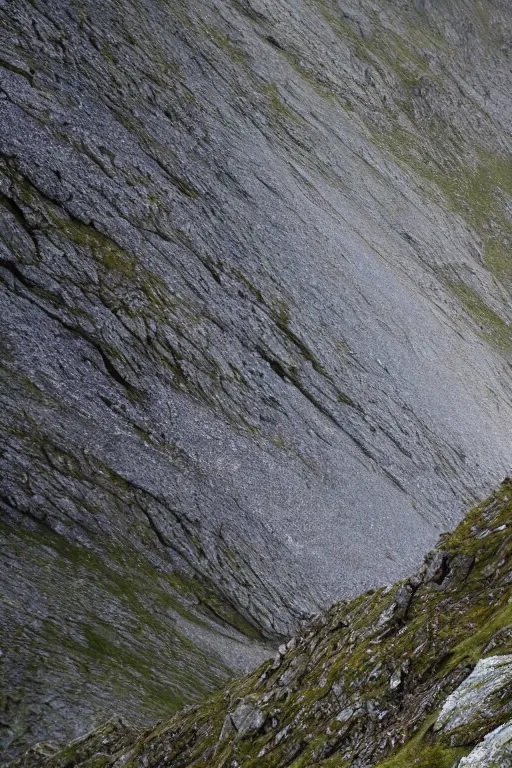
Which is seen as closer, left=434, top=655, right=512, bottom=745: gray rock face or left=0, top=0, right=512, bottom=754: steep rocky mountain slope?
left=434, top=655, right=512, bottom=745: gray rock face

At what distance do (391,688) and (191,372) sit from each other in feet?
80.4

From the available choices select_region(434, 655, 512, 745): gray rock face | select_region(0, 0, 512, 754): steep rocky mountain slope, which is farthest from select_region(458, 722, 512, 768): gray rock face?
select_region(0, 0, 512, 754): steep rocky mountain slope

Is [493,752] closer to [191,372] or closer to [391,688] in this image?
[391,688]

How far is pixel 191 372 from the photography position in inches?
1371

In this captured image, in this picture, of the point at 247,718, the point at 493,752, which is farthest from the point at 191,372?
the point at 493,752

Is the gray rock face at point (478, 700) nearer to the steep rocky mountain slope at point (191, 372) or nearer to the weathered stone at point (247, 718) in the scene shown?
the weathered stone at point (247, 718)

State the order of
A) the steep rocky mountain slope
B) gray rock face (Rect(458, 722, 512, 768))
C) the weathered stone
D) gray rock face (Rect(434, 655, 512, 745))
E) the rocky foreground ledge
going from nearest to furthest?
1. gray rock face (Rect(458, 722, 512, 768))
2. gray rock face (Rect(434, 655, 512, 745))
3. the rocky foreground ledge
4. the weathered stone
5. the steep rocky mountain slope

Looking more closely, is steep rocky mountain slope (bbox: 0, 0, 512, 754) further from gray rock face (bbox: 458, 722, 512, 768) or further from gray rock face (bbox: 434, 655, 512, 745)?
gray rock face (bbox: 458, 722, 512, 768)

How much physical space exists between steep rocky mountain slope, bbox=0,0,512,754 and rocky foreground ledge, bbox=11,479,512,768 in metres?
7.83

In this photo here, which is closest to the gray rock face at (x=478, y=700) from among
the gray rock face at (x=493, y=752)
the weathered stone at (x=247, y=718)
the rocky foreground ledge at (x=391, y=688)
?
the rocky foreground ledge at (x=391, y=688)

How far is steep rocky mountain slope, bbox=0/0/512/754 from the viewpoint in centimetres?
2748

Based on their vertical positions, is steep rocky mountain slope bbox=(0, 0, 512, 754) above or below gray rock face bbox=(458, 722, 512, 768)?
below

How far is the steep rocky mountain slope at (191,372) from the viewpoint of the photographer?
1082 inches

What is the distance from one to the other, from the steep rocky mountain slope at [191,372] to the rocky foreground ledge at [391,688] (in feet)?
25.7
